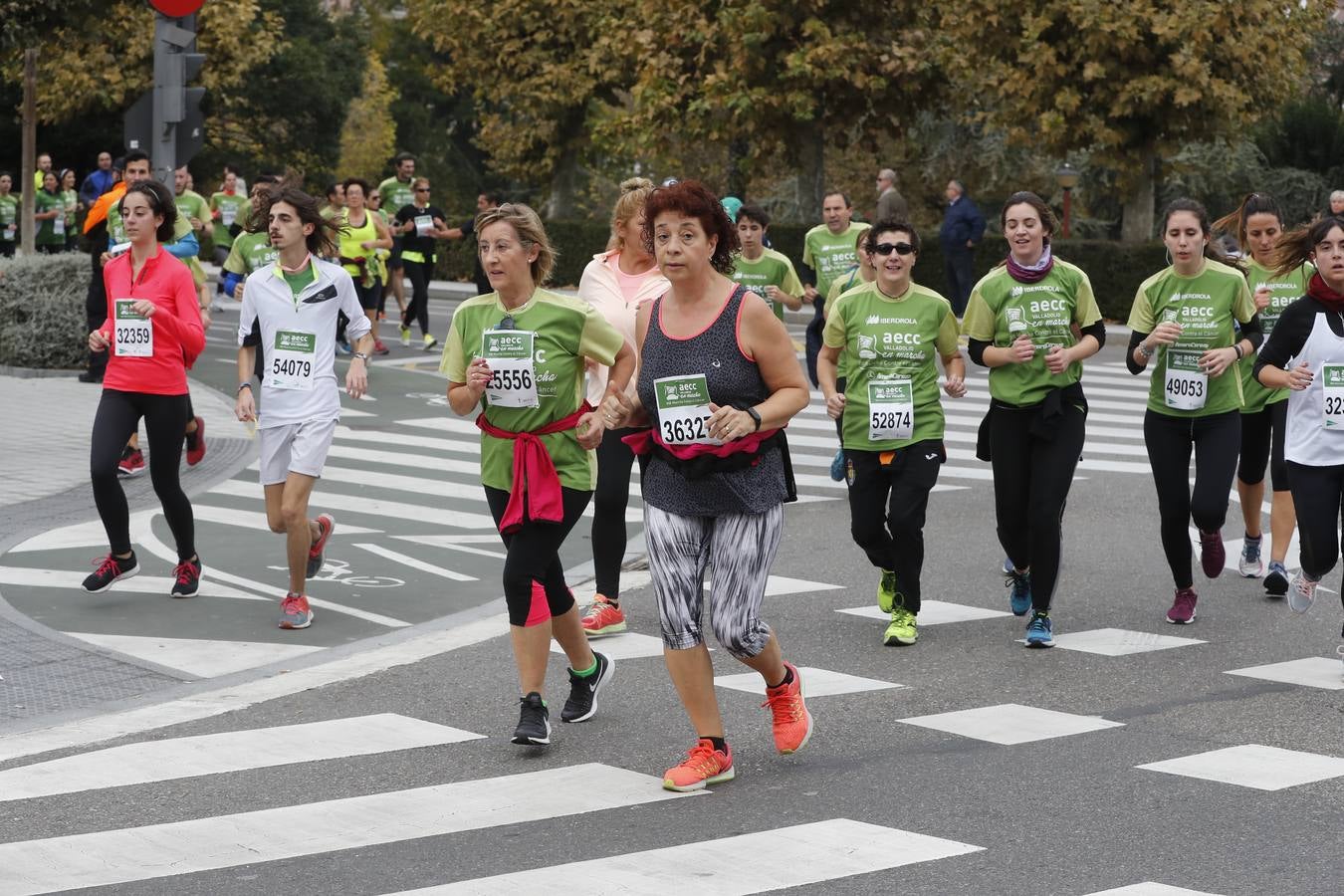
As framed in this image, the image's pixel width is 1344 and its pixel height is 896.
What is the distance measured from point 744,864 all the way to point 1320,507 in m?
A: 3.55

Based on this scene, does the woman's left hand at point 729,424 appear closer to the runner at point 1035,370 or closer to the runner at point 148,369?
the runner at point 1035,370

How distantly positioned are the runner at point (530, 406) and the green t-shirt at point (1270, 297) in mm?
4035

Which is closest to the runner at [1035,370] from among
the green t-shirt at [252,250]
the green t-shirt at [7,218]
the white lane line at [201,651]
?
the white lane line at [201,651]

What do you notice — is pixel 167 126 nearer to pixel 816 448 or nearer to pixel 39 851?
pixel 816 448

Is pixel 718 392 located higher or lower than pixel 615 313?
lower

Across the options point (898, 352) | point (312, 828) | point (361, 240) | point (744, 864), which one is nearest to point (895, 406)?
point (898, 352)

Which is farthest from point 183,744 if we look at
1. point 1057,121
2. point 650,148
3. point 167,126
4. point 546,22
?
point 546,22

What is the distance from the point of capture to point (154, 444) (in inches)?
372

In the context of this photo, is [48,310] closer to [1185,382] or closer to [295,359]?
[295,359]

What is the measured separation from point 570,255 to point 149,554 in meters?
26.9

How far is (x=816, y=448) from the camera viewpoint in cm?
1584

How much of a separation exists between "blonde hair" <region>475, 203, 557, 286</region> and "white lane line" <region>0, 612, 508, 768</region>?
1922mm

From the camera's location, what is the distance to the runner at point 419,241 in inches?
942

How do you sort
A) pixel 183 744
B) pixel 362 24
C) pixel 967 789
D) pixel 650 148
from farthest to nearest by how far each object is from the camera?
1. pixel 362 24
2. pixel 650 148
3. pixel 183 744
4. pixel 967 789
